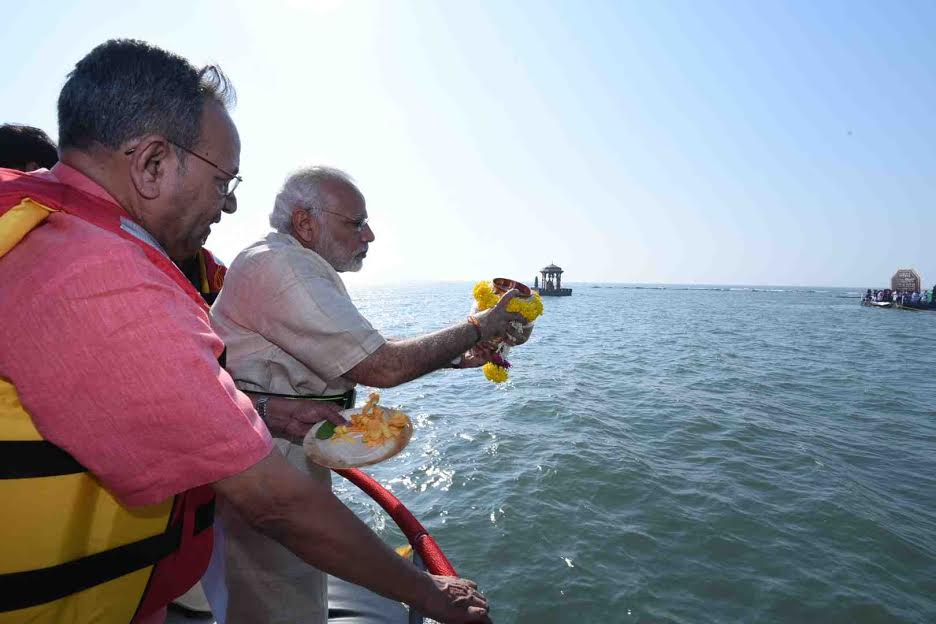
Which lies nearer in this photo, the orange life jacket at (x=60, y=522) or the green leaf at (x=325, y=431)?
the orange life jacket at (x=60, y=522)

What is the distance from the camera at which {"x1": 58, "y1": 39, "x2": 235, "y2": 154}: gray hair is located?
4.04ft

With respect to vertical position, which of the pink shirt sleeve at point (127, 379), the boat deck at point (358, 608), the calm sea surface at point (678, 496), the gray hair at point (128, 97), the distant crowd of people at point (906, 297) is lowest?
the calm sea surface at point (678, 496)

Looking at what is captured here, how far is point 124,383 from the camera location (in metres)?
0.89

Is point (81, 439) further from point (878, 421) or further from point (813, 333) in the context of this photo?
point (813, 333)

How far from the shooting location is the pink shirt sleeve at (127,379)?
88 centimetres

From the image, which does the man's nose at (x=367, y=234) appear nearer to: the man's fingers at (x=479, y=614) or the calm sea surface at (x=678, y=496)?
the man's fingers at (x=479, y=614)

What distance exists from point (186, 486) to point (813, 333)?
3819 centimetres

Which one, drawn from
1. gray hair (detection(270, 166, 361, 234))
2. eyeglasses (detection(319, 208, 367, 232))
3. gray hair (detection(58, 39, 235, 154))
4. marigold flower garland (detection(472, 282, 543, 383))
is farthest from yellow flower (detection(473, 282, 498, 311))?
gray hair (detection(58, 39, 235, 154))

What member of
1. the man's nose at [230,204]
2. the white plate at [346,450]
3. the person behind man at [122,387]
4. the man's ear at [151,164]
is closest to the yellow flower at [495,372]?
the white plate at [346,450]

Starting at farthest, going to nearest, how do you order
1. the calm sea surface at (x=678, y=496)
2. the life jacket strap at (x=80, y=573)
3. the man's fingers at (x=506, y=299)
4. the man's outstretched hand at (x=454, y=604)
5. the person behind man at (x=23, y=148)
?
the calm sea surface at (x=678, y=496) → the person behind man at (x=23, y=148) → the man's fingers at (x=506, y=299) → the man's outstretched hand at (x=454, y=604) → the life jacket strap at (x=80, y=573)

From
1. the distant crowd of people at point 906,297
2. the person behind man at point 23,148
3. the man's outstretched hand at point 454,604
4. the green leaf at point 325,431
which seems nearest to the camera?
the man's outstretched hand at point 454,604

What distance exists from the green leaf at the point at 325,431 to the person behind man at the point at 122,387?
2.34 feet

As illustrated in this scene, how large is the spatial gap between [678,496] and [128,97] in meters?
7.86

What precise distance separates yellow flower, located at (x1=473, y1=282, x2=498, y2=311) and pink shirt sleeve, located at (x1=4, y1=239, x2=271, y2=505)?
2.06 meters
